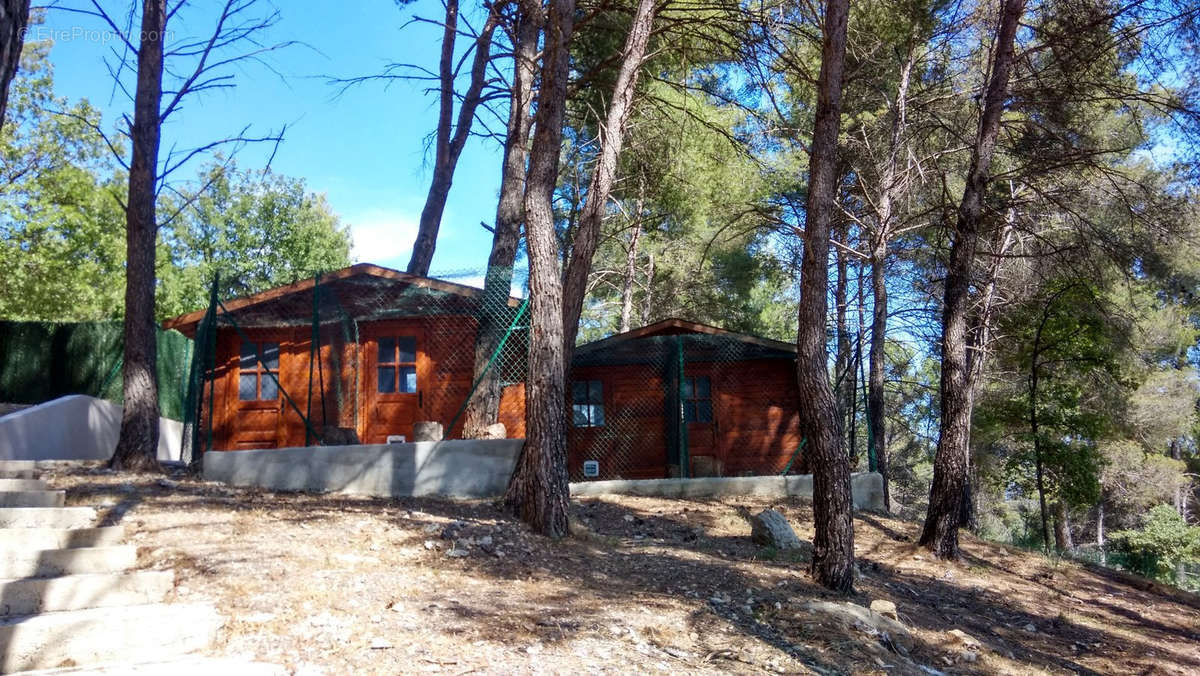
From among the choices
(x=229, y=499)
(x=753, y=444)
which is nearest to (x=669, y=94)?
(x=753, y=444)

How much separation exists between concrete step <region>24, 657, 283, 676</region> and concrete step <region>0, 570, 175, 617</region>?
0.80 metres

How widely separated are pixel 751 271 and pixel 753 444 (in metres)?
8.36

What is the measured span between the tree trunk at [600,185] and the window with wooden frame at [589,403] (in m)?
7.15

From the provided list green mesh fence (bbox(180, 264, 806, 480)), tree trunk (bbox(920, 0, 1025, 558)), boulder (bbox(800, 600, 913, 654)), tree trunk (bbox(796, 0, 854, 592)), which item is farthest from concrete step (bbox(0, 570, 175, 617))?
tree trunk (bbox(920, 0, 1025, 558))

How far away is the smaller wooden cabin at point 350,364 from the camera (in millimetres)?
12391

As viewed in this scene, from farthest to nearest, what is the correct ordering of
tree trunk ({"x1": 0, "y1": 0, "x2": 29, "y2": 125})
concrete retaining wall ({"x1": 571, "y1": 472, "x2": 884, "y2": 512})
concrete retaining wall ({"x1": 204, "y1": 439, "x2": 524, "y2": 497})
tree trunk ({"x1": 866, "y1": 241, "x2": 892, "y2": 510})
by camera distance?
tree trunk ({"x1": 866, "y1": 241, "x2": 892, "y2": 510}), concrete retaining wall ({"x1": 571, "y1": 472, "x2": 884, "y2": 512}), concrete retaining wall ({"x1": 204, "y1": 439, "x2": 524, "y2": 497}), tree trunk ({"x1": 0, "y1": 0, "x2": 29, "y2": 125})

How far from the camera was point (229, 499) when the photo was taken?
7.54 metres

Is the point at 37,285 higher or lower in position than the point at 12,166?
lower

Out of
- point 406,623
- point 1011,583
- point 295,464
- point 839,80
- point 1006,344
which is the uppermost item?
point 839,80

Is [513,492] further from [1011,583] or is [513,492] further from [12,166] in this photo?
[12,166]

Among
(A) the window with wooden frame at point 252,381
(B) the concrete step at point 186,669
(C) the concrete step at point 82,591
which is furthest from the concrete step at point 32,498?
(A) the window with wooden frame at point 252,381

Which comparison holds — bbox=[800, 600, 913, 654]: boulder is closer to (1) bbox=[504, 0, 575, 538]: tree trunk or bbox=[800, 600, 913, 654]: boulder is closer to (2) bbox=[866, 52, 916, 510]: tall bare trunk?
(1) bbox=[504, 0, 575, 538]: tree trunk

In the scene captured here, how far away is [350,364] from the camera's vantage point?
42.6 feet

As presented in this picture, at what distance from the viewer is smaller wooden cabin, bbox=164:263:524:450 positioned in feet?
40.7
